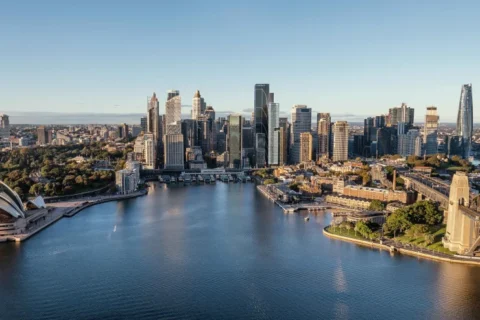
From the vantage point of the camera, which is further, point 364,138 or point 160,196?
point 364,138

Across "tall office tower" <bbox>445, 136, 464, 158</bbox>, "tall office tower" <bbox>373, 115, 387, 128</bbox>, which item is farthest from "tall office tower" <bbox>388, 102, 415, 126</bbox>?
"tall office tower" <bbox>445, 136, 464, 158</bbox>

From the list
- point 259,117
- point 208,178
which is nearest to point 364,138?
point 259,117

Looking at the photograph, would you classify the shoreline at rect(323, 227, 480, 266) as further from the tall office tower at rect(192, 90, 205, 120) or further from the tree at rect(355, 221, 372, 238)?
the tall office tower at rect(192, 90, 205, 120)

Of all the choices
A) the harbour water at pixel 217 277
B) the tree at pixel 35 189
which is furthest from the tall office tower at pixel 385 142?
the tree at pixel 35 189

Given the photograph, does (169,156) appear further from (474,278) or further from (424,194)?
(474,278)

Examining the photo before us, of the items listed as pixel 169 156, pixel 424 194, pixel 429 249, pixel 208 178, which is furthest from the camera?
pixel 169 156

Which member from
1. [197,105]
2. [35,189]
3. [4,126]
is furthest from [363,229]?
[4,126]
